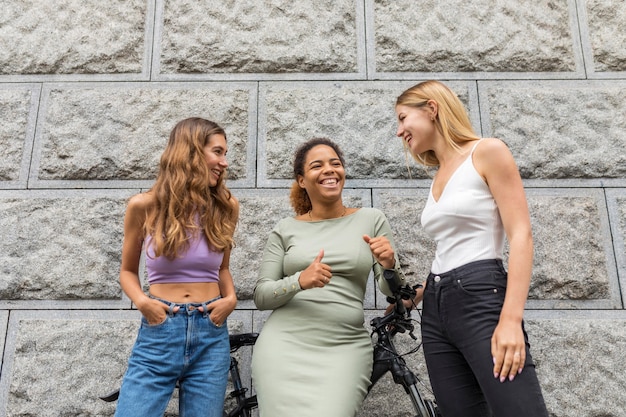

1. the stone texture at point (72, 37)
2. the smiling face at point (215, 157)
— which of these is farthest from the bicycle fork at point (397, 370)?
the stone texture at point (72, 37)

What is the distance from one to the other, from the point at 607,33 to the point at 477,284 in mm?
2567

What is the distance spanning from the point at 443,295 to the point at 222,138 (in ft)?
4.13

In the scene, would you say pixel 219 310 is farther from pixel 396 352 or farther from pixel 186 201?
pixel 396 352

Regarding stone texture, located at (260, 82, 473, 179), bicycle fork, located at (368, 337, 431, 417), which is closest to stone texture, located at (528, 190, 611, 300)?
stone texture, located at (260, 82, 473, 179)

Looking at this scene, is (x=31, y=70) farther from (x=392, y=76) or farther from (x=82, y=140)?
(x=392, y=76)

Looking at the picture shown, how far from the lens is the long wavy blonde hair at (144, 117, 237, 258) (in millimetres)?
2438

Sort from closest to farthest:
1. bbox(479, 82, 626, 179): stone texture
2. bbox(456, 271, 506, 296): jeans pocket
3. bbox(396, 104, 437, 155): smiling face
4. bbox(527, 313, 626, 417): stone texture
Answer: bbox(456, 271, 506, 296): jeans pocket, bbox(396, 104, 437, 155): smiling face, bbox(527, 313, 626, 417): stone texture, bbox(479, 82, 626, 179): stone texture

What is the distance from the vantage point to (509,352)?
1.83m

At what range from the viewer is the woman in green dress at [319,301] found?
2338mm

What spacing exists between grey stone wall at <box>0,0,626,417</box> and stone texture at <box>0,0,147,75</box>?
0.03 ft

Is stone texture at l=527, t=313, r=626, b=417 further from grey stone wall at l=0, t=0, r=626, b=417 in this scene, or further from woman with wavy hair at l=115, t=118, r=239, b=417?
woman with wavy hair at l=115, t=118, r=239, b=417

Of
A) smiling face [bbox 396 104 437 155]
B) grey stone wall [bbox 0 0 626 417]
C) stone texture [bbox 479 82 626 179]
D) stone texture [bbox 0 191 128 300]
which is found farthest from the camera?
stone texture [bbox 479 82 626 179]

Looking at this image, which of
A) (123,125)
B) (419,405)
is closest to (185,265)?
(419,405)

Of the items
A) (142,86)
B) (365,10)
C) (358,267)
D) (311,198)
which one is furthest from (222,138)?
(365,10)
